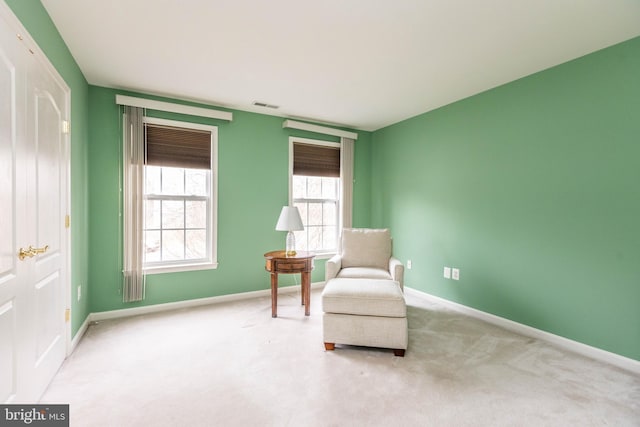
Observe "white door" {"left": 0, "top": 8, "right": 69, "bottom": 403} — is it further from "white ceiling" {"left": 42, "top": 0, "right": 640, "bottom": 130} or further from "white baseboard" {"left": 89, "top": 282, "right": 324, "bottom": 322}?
"white baseboard" {"left": 89, "top": 282, "right": 324, "bottom": 322}

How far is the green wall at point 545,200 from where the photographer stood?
2277mm

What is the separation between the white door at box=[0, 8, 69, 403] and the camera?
4.55ft

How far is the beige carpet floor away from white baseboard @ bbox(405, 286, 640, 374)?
0.27 feet

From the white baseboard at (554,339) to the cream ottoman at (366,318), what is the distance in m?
1.31

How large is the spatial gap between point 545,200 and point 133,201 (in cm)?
401

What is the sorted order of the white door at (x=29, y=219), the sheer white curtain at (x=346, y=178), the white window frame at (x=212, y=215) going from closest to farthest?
the white door at (x=29, y=219)
the white window frame at (x=212, y=215)
the sheer white curtain at (x=346, y=178)

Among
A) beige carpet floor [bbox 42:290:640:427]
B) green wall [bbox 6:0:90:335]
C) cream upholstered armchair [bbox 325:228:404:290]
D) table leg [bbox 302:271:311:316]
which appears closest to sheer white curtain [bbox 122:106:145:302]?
green wall [bbox 6:0:90:335]

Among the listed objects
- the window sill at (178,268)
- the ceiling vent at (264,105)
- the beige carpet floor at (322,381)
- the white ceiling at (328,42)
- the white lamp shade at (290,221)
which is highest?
the white ceiling at (328,42)

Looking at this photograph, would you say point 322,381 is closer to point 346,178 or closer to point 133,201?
point 133,201

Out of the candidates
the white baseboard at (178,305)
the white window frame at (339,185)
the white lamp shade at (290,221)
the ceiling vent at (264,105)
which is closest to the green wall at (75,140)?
the white baseboard at (178,305)

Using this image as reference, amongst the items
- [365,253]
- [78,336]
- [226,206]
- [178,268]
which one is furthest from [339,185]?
[78,336]

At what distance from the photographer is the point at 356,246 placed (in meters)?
3.54

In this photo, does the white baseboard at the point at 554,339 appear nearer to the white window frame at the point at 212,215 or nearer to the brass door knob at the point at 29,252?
the white window frame at the point at 212,215

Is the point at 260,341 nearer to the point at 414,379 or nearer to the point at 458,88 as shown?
the point at 414,379
